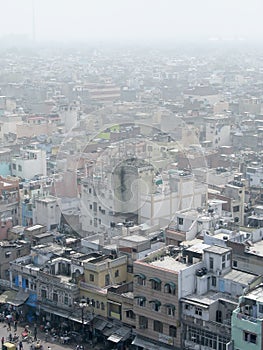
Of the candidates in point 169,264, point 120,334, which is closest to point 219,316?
point 169,264

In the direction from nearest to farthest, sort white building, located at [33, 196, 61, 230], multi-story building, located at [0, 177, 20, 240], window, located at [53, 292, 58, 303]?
window, located at [53, 292, 58, 303] < white building, located at [33, 196, 61, 230] < multi-story building, located at [0, 177, 20, 240]

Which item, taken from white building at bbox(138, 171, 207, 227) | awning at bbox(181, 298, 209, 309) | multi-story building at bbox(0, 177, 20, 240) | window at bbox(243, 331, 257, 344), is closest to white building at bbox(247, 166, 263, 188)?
white building at bbox(138, 171, 207, 227)

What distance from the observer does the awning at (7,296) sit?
13.3 m

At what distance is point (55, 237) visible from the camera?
592 inches

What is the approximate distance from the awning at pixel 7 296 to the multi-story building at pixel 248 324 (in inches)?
192

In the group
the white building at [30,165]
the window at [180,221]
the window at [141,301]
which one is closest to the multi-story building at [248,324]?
the window at [141,301]

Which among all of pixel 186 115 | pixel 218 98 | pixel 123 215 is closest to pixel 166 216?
pixel 123 215

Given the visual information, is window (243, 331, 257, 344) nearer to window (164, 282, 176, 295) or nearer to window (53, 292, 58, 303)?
window (164, 282, 176, 295)

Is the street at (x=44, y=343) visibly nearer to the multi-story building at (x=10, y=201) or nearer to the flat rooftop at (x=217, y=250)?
the flat rooftop at (x=217, y=250)

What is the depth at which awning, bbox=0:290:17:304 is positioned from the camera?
13.3 metres

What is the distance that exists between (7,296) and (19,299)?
0.36m

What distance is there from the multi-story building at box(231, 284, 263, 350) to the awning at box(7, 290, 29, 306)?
454 cm

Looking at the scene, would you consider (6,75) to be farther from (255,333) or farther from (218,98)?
(255,333)

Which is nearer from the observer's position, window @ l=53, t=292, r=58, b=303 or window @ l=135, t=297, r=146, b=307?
window @ l=135, t=297, r=146, b=307
